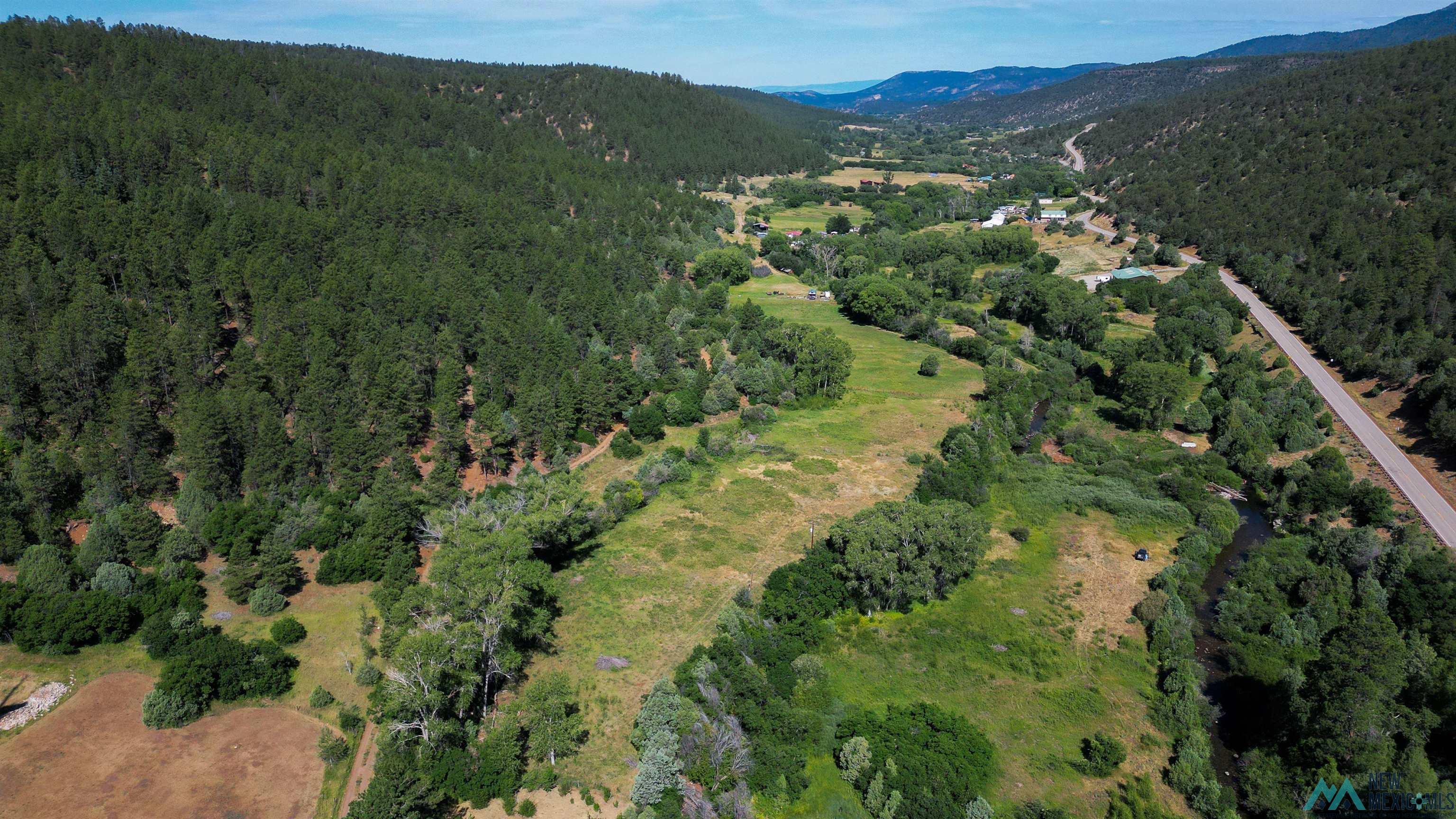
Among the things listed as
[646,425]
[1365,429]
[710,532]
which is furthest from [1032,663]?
[1365,429]

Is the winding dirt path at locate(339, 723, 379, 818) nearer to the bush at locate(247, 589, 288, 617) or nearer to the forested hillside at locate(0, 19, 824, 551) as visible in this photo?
the bush at locate(247, 589, 288, 617)

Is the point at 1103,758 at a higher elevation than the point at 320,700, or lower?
lower

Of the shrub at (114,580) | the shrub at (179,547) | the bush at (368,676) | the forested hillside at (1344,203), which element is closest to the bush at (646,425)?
the bush at (368,676)

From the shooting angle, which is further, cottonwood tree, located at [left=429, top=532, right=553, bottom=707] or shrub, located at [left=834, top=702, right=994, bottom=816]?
cottonwood tree, located at [left=429, top=532, right=553, bottom=707]

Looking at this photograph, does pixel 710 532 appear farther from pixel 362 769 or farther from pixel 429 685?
pixel 362 769

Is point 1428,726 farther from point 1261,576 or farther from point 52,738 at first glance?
point 52,738

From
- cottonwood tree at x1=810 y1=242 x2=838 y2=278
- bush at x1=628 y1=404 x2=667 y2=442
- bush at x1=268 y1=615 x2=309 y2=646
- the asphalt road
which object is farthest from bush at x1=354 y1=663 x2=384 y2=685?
cottonwood tree at x1=810 y1=242 x2=838 y2=278
